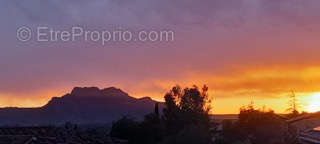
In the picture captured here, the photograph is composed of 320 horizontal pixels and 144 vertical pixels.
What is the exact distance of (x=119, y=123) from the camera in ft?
240

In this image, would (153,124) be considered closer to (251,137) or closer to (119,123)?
(119,123)

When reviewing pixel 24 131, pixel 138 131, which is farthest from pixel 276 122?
pixel 24 131

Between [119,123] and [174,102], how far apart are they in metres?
10.3

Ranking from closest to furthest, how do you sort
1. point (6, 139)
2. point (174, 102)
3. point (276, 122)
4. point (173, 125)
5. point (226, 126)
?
point (6, 139), point (276, 122), point (226, 126), point (173, 125), point (174, 102)

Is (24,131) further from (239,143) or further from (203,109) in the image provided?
(203,109)

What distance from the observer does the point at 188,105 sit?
8231 cm

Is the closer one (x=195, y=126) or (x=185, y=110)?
(x=195, y=126)

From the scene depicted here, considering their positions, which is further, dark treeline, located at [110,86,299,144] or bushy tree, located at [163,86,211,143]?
bushy tree, located at [163,86,211,143]

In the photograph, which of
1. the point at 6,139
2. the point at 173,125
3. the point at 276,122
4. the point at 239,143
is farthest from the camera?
the point at 173,125

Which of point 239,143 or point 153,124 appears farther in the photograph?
point 153,124

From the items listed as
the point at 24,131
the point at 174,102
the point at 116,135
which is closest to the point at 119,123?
the point at 116,135

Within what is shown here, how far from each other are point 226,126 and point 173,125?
801 centimetres

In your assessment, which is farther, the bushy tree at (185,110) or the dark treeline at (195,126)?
the bushy tree at (185,110)

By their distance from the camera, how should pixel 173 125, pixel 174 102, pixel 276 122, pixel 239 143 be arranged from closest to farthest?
1. pixel 276 122
2. pixel 239 143
3. pixel 173 125
4. pixel 174 102
